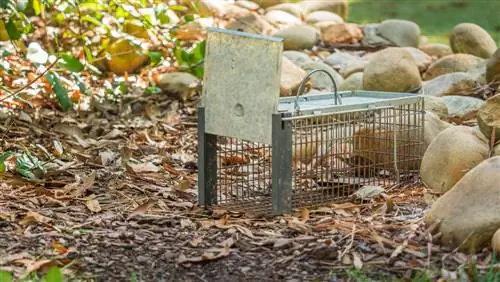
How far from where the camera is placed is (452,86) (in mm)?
6621

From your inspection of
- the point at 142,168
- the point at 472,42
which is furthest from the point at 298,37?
the point at 142,168

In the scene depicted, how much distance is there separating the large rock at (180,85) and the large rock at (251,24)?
4.11 feet

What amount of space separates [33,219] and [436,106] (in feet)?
8.64

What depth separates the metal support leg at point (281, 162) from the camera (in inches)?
163

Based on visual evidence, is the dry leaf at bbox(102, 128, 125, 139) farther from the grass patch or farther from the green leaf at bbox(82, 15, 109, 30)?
the grass patch

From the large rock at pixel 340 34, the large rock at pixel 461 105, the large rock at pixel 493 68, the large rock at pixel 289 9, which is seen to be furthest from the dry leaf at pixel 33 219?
the large rock at pixel 289 9

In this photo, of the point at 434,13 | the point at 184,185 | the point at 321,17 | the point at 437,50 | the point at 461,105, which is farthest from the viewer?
the point at 434,13

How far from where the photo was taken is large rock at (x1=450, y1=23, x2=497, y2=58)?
7.73 metres

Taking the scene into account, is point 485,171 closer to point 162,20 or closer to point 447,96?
point 447,96

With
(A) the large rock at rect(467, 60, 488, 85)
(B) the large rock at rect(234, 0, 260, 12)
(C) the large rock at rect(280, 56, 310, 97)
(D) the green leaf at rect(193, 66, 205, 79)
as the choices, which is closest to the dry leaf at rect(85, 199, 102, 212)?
(C) the large rock at rect(280, 56, 310, 97)

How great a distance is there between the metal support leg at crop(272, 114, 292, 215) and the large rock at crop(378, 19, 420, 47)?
14.5 ft

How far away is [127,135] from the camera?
6.03 meters

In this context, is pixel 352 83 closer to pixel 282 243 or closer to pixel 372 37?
pixel 372 37

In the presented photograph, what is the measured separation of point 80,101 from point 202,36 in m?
1.53
